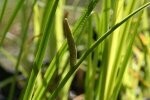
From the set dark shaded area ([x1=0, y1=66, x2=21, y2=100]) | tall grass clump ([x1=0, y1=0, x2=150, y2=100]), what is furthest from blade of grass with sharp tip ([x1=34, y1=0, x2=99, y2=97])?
dark shaded area ([x1=0, y1=66, x2=21, y2=100])

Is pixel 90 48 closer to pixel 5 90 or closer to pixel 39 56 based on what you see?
pixel 39 56

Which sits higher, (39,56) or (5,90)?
(39,56)

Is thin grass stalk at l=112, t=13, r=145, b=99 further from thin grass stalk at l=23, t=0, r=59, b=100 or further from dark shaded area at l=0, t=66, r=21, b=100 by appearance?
dark shaded area at l=0, t=66, r=21, b=100

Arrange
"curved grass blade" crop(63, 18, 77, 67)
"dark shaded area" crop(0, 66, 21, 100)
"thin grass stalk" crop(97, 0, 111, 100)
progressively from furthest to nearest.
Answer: "dark shaded area" crop(0, 66, 21, 100), "thin grass stalk" crop(97, 0, 111, 100), "curved grass blade" crop(63, 18, 77, 67)

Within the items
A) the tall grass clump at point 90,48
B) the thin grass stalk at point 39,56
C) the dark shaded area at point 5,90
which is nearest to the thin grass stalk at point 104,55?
the tall grass clump at point 90,48

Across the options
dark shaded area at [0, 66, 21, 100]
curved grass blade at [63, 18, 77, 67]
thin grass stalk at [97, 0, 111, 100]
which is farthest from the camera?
dark shaded area at [0, 66, 21, 100]

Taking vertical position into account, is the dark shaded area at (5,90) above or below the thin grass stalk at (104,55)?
below

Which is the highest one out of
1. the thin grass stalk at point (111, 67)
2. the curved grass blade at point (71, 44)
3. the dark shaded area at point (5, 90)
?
the curved grass blade at point (71, 44)

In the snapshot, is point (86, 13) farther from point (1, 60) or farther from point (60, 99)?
point (1, 60)

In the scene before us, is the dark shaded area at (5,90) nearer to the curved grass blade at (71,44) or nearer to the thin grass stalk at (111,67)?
the thin grass stalk at (111,67)

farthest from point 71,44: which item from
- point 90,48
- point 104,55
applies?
point 104,55

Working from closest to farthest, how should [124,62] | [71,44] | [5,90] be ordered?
[71,44]
[124,62]
[5,90]
